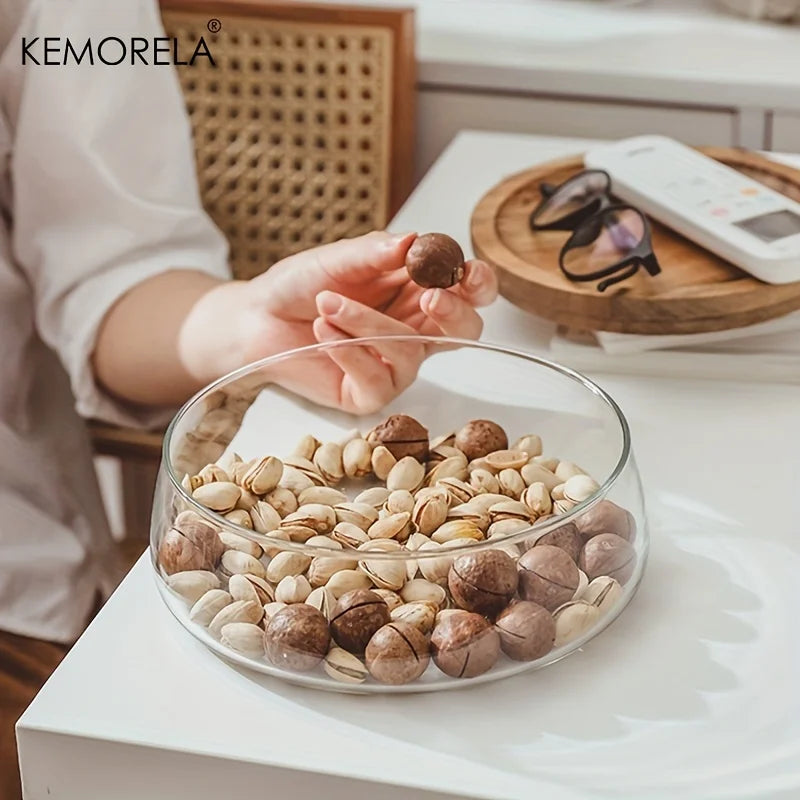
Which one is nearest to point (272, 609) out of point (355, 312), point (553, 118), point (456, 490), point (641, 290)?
point (456, 490)

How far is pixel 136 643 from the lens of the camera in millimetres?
538

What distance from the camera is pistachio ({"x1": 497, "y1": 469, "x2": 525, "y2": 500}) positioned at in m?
0.59

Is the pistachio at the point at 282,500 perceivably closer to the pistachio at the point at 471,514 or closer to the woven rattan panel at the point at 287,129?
the pistachio at the point at 471,514

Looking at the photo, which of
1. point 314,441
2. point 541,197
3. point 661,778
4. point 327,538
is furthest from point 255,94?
point 661,778

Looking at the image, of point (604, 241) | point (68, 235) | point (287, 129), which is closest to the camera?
point (604, 241)

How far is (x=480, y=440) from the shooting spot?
2.08 feet

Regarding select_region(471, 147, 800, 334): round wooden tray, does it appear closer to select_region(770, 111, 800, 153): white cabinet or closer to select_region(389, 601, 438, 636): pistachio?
select_region(389, 601, 438, 636): pistachio

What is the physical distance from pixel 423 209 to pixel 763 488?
0.43 metres

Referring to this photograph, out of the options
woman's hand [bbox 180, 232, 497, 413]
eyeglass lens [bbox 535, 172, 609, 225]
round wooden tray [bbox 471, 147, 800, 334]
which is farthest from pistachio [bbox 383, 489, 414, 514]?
eyeglass lens [bbox 535, 172, 609, 225]

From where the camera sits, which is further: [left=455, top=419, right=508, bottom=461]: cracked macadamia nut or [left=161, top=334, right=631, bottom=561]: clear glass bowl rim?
[left=455, top=419, right=508, bottom=461]: cracked macadamia nut

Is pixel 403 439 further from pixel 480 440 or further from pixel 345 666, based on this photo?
pixel 345 666

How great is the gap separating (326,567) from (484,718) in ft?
0.28

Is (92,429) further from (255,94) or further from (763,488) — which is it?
(763,488)

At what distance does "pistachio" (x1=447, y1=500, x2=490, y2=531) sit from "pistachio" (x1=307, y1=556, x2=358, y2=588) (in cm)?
8
